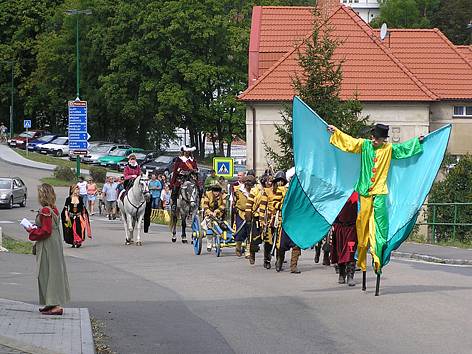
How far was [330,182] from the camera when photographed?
15750 mm

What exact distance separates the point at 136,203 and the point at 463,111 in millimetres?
29035

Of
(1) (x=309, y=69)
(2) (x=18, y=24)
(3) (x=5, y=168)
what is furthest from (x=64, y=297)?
(2) (x=18, y=24)

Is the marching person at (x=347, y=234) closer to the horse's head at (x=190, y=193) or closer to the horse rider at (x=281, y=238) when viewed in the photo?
the horse rider at (x=281, y=238)

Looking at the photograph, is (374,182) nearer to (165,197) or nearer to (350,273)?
(350,273)

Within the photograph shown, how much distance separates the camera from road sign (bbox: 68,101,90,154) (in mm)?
47250

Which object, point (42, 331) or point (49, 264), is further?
point (49, 264)

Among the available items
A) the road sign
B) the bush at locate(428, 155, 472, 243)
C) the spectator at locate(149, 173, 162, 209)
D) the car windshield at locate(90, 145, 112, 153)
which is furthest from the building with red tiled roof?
the car windshield at locate(90, 145, 112, 153)

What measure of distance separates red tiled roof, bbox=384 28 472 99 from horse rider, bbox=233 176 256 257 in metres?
30.5

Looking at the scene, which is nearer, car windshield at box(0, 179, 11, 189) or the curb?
the curb

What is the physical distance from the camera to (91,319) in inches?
512

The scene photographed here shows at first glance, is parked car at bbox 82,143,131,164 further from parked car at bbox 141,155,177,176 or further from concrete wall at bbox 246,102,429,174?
concrete wall at bbox 246,102,429,174

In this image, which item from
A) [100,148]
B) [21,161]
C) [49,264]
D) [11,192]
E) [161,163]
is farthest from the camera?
[100,148]

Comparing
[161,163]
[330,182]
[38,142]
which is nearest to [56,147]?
[38,142]

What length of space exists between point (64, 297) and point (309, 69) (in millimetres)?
21332
